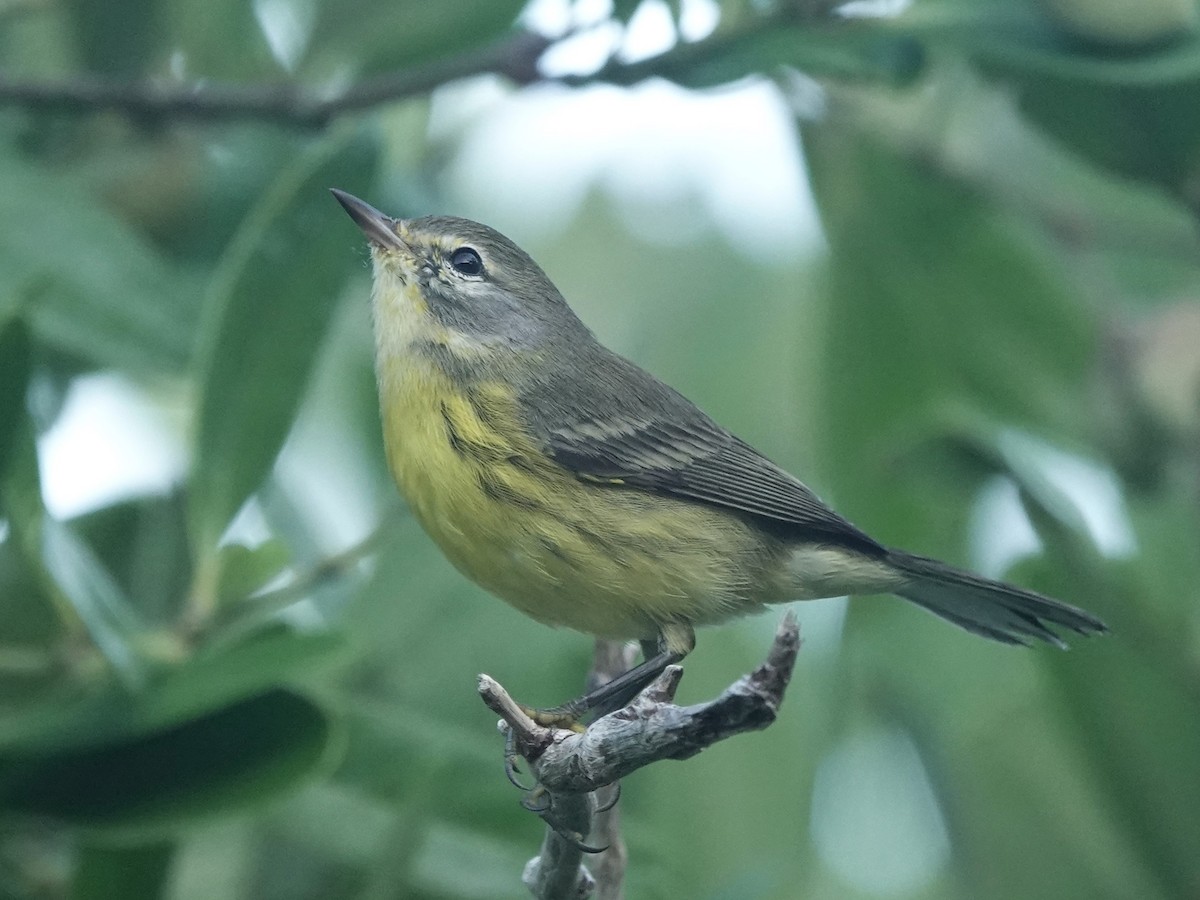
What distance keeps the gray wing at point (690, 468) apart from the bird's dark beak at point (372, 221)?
0.60m

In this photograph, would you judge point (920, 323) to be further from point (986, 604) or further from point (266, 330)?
→ point (266, 330)

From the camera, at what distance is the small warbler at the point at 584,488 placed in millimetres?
3377

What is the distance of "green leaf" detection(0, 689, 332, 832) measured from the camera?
2.94 m

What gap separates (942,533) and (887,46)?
145 cm

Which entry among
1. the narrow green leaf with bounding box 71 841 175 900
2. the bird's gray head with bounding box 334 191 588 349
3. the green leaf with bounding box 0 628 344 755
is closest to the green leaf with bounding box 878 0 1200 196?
the bird's gray head with bounding box 334 191 588 349

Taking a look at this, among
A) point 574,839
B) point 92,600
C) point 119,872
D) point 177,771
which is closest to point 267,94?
point 92,600

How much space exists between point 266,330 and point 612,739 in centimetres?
124

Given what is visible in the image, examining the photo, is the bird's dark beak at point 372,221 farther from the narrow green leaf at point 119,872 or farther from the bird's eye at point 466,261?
the narrow green leaf at point 119,872

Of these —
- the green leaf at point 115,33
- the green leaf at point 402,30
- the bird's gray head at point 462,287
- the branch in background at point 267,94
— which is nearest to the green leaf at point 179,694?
the bird's gray head at point 462,287

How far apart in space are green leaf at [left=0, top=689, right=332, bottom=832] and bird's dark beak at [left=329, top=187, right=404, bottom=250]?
37.8 inches

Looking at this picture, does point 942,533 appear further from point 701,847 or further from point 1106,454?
point 701,847

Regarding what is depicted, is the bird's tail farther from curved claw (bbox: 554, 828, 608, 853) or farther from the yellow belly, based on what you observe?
curved claw (bbox: 554, 828, 608, 853)

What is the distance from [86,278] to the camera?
3539mm

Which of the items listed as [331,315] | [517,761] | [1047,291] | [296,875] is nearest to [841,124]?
[1047,291]
